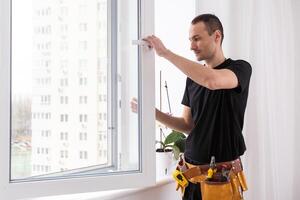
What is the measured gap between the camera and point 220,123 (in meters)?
1.60

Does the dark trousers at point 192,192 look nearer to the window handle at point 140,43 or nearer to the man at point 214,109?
the man at point 214,109

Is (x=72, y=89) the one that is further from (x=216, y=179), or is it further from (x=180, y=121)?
(x=216, y=179)

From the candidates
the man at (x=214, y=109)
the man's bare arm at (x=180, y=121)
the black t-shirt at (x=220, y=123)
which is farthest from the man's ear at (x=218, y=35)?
the man's bare arm at (x=180, y=121)

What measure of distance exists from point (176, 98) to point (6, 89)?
1.16m

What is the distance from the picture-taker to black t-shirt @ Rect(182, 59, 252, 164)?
1588 millimetres

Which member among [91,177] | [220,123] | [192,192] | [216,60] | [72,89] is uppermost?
[216,60]

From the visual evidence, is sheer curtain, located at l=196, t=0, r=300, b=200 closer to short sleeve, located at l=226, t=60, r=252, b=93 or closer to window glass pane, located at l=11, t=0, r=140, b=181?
short sleeve, located at l=226, t=60, r=252, b=93

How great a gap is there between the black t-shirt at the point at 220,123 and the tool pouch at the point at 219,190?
106 millimetres

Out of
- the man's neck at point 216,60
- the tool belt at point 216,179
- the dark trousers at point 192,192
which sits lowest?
the dark trousers at point 192,192

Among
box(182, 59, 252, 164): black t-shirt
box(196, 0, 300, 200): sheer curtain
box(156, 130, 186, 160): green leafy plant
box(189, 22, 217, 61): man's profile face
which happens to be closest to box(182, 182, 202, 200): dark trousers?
box(182, 59, 252, 164): black t-shirt

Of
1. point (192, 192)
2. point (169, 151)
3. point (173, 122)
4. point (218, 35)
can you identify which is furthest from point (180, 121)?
point (218, 35)

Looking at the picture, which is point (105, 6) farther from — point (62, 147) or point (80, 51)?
point (62, 147)

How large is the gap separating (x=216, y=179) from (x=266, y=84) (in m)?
0.75

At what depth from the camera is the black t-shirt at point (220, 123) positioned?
1.59 meters
